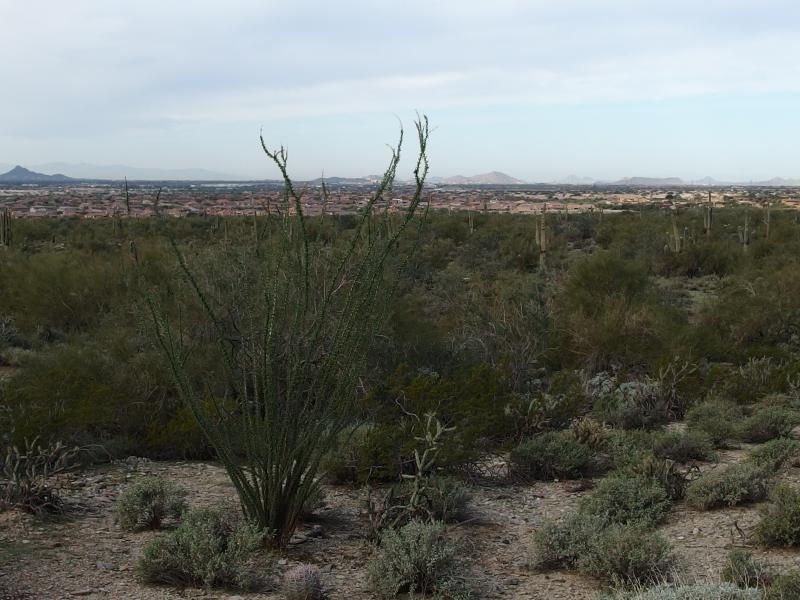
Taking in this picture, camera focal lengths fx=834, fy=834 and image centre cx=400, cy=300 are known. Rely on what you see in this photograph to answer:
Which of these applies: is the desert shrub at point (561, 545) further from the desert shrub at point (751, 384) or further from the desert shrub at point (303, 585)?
the desert shrub at point (751, 384)

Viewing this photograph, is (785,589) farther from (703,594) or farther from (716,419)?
(716,419)

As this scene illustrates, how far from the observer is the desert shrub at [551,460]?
9422 mm

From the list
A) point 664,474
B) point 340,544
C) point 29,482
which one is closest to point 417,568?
point 340,544

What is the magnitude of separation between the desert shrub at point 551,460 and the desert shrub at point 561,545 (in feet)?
7.92

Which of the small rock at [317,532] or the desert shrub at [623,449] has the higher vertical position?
the desert shrub at [623,449]

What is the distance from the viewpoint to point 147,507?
7609mm

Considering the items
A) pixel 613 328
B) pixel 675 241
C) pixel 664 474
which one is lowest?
pixel 664 474

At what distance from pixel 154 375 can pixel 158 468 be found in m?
1.64


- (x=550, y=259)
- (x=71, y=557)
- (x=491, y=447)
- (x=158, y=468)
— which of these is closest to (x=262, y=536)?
(x=71, y=557)

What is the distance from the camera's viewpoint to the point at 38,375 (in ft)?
33.9

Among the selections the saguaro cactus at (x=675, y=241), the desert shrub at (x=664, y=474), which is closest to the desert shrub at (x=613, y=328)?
the desert shrub at (x=664, y=474)

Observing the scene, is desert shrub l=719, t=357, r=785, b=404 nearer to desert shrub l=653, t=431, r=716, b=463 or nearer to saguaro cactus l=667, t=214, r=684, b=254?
desert shrub l=653, t=431, r=716, b=463

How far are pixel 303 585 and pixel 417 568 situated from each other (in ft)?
2.89

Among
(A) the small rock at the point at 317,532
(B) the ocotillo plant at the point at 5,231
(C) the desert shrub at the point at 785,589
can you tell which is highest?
(B) the ocotillo plant at the point at 5,231
